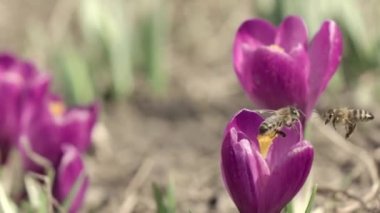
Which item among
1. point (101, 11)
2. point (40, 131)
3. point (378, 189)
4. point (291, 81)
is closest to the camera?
point (291, 81)

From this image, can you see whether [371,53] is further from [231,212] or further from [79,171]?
[79,171]

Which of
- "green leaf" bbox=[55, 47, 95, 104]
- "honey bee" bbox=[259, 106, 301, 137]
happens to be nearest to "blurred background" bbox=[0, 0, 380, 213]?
"green leaf" bbox=[55, 47, 95, 104]

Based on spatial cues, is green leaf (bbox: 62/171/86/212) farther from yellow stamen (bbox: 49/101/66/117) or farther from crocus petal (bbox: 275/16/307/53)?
crocus petal (bbox: 275/16/307/53)

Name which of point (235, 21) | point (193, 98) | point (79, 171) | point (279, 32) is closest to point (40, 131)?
Result: point (79, 171)

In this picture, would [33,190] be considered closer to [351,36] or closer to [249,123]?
[249,123]

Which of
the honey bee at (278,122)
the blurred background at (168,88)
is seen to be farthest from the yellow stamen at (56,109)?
the honey bee at (278,122)

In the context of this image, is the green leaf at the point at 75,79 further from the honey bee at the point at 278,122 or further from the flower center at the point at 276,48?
the honey bee at the point at 278,122

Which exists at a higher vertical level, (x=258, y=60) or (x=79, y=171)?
(x=258, y=60)
